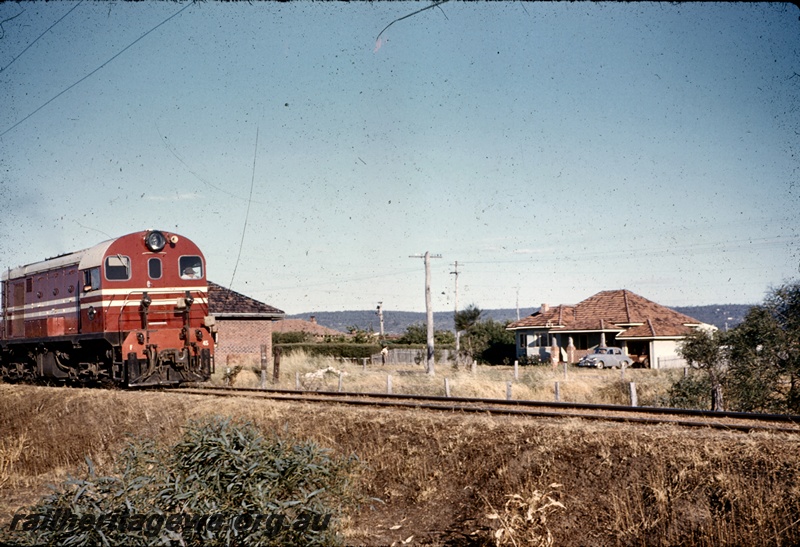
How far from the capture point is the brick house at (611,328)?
45750 millimetres

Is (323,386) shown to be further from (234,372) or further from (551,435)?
(551,435)

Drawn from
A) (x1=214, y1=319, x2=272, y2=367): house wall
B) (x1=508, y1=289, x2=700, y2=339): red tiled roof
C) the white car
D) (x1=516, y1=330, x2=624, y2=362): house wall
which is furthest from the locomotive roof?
(x1=508, y1=289, x2=700, y2=339): red tiled roof

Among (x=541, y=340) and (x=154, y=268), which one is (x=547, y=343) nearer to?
(x=541, y=340)

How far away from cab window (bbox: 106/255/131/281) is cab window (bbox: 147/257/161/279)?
22.6 inches

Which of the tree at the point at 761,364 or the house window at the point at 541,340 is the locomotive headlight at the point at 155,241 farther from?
the house window at the point at 541,340

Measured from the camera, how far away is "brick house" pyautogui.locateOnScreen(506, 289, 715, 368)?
4575 centimetres

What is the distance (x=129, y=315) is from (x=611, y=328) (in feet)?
128

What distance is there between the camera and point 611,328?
4966 centimetres

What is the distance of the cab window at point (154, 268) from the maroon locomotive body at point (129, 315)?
27 millimetres

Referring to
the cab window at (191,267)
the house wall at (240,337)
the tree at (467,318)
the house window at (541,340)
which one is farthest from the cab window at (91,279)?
the tree at (467,318)

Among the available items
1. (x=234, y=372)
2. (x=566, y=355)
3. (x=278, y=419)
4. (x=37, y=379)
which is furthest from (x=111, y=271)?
(x=566, y=355)

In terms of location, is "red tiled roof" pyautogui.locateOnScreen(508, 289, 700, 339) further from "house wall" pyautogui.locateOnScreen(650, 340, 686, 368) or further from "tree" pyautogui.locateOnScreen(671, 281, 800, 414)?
"tree" pyautogui.locateOnScreen(671, 281, 800, 414)

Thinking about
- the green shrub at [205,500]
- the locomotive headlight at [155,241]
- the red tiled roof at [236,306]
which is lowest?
the green shrub at [205,500]

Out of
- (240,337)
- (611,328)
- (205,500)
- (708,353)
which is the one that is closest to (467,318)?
(611,328)
